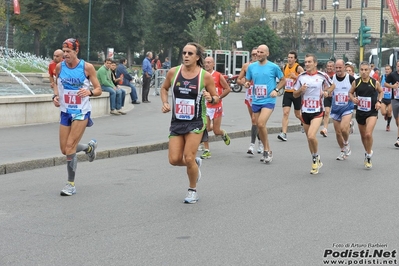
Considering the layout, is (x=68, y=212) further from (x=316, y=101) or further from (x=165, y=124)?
(x=165, y=124)

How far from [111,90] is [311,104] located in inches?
427

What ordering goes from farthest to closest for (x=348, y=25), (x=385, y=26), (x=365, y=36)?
(x=348, y=25) → (x=385, y=26) → (x=365, y=36)

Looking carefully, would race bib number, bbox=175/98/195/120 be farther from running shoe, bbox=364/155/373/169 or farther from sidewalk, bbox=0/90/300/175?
running shoe, bbox=364/155/373/169

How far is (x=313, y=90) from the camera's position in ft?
42.6

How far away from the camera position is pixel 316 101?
1295cm

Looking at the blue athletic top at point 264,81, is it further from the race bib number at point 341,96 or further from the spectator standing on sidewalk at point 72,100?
the spectator standing on sidewalk at point 72,100

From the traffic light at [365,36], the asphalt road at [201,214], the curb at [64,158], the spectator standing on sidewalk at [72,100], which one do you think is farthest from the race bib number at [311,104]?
the traffic light at [365,36]

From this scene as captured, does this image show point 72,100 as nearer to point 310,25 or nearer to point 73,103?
point 73,103

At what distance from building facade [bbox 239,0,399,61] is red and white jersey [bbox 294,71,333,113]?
10538 cm

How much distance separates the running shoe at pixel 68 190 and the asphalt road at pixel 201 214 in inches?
3.5

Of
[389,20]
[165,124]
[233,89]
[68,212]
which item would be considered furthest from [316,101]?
[389,20]

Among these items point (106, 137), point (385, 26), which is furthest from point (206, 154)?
Answer: point (385, 26)

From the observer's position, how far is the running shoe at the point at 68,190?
997cm

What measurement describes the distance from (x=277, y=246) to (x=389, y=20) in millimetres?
120005
